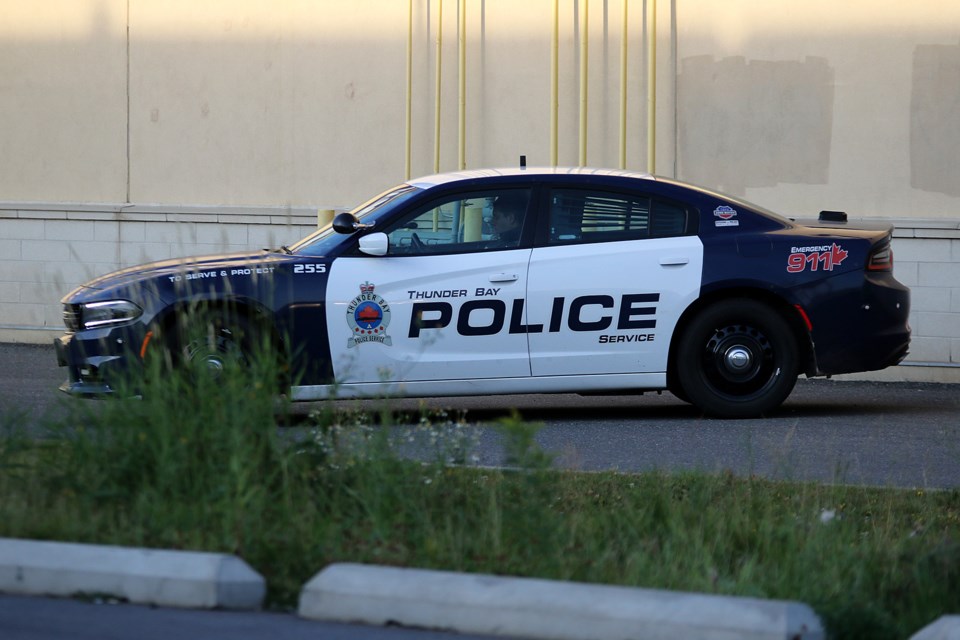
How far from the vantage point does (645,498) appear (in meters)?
6.52

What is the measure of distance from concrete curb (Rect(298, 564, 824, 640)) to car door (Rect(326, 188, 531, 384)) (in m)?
4.11

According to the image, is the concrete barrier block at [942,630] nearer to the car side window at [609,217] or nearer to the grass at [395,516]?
the grass at [395,516]

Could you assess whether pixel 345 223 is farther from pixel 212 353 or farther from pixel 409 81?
pixel 409 81

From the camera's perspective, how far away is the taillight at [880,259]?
932 cm

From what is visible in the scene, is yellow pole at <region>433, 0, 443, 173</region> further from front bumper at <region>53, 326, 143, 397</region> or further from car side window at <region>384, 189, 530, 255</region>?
front bumper at <region>53, 326, 143, 397</region>

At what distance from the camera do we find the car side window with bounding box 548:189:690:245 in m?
9.20

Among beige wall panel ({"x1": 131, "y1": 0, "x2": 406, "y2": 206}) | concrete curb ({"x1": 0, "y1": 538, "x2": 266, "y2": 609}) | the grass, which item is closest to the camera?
concrete curb ({"x1": 0, "y1": 538, "x2": 266, "y2": 609})

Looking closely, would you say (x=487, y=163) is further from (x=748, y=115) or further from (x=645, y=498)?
(x=645, y=498)

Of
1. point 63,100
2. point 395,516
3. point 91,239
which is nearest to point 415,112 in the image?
point 91,239

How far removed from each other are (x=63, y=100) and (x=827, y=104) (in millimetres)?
8231

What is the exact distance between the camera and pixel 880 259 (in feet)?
30.9

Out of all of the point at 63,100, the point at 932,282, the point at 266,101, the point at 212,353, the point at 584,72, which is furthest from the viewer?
the point at 63,100

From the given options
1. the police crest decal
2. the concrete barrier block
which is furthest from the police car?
the concrete barrier block

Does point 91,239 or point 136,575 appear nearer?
point 136,575
